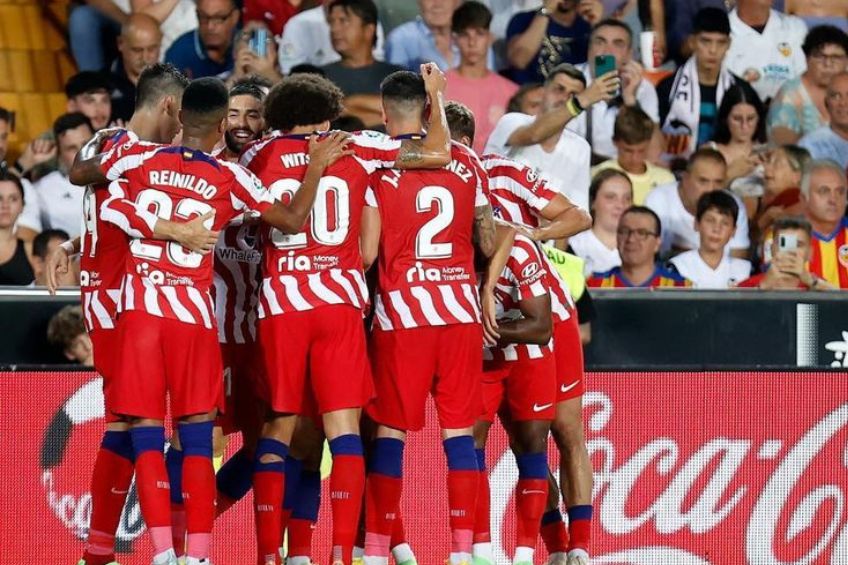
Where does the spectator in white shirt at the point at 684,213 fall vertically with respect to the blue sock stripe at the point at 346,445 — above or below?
above

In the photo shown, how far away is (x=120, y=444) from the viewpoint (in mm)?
7840

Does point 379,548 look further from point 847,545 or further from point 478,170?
point 847,545

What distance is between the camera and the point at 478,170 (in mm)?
8102

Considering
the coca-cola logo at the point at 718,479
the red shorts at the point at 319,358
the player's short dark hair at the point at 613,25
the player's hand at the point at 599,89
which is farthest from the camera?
the player's short dark hair at the point at 613,25

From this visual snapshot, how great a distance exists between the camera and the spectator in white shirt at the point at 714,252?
11789 mm

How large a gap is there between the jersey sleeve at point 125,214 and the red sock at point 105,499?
1064 millimetres

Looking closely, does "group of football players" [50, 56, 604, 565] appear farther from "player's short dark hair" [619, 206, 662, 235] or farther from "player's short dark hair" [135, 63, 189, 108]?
"player's short dark hair" [619, 206, 662, 235]

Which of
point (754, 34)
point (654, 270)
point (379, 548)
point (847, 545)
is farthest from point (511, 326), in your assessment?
point (754, 34)

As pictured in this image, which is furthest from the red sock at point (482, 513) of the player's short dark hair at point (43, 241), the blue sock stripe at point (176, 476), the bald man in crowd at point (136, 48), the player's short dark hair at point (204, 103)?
the bald man in crowd at point (136, 48)

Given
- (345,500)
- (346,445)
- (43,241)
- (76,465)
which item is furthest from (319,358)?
(43,241)

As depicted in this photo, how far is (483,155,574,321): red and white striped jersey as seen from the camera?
849 cm

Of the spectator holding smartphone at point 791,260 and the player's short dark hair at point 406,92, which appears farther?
the spectator holding smartphone at point 791,260

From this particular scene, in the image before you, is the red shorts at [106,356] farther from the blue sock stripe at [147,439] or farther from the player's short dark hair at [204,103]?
the player's short dark hair at [204,103]

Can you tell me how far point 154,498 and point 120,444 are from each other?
50 centimetres
